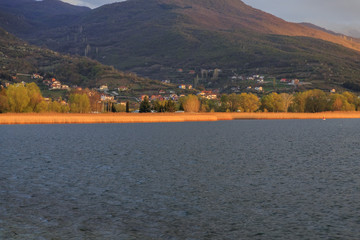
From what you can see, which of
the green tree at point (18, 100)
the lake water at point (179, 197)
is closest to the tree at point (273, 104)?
the green tree at point (18, 100)

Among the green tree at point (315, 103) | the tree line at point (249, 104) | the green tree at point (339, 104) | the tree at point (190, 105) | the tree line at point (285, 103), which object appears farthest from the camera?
the tree at point (190, 105)

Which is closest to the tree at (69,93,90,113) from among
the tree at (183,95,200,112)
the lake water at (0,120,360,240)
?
the tree at (183,95,200,112)

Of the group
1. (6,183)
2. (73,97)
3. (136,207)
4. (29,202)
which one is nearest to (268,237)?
(136,207)

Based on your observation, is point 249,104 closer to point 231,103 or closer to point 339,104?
point 231,103

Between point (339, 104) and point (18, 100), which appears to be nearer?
point (18, 100)

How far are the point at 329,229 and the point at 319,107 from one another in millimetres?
169443

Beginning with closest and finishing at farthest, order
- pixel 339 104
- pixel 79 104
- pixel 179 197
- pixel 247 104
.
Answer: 1. pixel 179 197
2. pixel 79 104
3. pixel 339 104
4. pixel 247 104

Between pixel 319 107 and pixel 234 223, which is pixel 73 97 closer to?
pixel 319 107

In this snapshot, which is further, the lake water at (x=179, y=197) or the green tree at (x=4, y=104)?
the green tree at (x=4, y=104)

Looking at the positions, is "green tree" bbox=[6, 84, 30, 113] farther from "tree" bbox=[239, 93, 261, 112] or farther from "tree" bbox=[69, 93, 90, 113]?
"tree" bbox=[239, 93, 261, 112]

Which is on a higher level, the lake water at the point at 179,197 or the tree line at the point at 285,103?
the tree line at the point at 285,103

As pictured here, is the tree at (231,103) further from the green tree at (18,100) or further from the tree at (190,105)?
the green tree at (18,100)

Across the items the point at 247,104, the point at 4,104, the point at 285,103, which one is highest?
the point at 285,103

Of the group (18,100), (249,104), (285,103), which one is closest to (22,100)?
(18,100)
